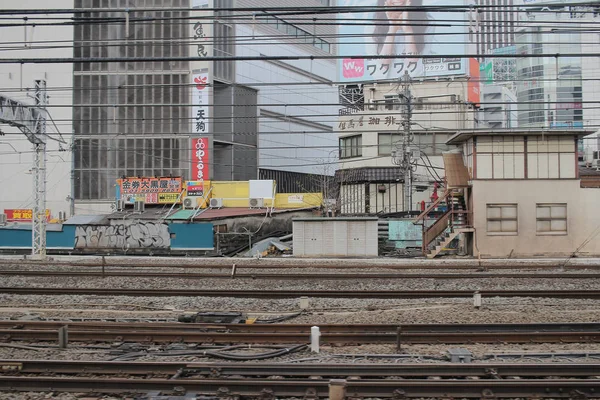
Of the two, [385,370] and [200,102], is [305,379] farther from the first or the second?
[200,102]

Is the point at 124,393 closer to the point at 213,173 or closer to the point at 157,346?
the point at 157,346

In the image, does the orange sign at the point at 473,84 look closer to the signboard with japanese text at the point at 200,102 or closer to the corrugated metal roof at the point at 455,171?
the signboard with japanese text at the point at 200,102

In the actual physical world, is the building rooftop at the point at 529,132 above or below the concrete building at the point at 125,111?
below

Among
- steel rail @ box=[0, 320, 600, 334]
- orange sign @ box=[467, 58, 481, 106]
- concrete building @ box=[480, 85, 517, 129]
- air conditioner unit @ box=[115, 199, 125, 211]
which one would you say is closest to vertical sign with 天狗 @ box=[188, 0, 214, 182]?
air conditioner unit @ box=[115, 199, 125, 211]

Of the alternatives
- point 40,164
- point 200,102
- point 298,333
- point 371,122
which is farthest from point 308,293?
point 200,102

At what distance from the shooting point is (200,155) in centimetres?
5859

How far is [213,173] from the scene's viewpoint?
6062 centimetres

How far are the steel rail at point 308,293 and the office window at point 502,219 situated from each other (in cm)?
1343

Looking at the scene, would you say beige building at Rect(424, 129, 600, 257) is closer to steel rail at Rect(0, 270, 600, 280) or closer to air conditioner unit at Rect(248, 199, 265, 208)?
steel rail at Rect(0, 270, 600, 280)

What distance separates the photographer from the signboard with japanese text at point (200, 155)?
5853cm

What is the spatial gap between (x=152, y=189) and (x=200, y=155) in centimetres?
1401

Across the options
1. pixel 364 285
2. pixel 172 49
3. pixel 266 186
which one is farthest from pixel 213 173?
pixel 364 285

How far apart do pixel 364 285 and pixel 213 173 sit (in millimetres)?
45341

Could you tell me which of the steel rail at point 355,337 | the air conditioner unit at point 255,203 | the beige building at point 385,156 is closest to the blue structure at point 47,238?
the air conditioner unit at point 255,203
